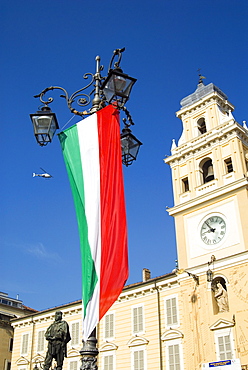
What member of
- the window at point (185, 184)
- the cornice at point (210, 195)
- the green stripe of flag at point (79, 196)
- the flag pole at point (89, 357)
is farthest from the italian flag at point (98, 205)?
the window at point (185, 184)

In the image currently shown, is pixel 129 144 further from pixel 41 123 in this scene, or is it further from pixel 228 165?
pixel 228 165

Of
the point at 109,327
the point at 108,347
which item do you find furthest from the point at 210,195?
the point at 108,347

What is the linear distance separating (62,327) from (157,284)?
19.1 meters

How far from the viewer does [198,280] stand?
87.4 feet

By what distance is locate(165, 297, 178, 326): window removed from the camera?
88.8ft

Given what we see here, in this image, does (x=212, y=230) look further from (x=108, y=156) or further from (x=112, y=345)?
(x=108, y=156)

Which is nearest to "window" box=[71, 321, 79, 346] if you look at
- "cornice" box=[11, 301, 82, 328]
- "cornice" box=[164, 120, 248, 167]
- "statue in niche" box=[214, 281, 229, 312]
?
"cornice" box=[11, 301, 82, 328]

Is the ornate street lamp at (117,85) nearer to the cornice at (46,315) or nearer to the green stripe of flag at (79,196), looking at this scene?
the green stripe of flag at (79,196)

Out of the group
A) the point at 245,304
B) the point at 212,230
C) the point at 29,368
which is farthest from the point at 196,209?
the point at 29,368

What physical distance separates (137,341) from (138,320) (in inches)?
54.5

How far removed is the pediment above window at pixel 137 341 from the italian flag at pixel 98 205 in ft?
66.3

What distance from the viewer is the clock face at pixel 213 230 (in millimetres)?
27125

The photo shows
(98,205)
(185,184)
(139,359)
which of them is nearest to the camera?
(98,205)

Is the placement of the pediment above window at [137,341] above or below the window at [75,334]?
below
